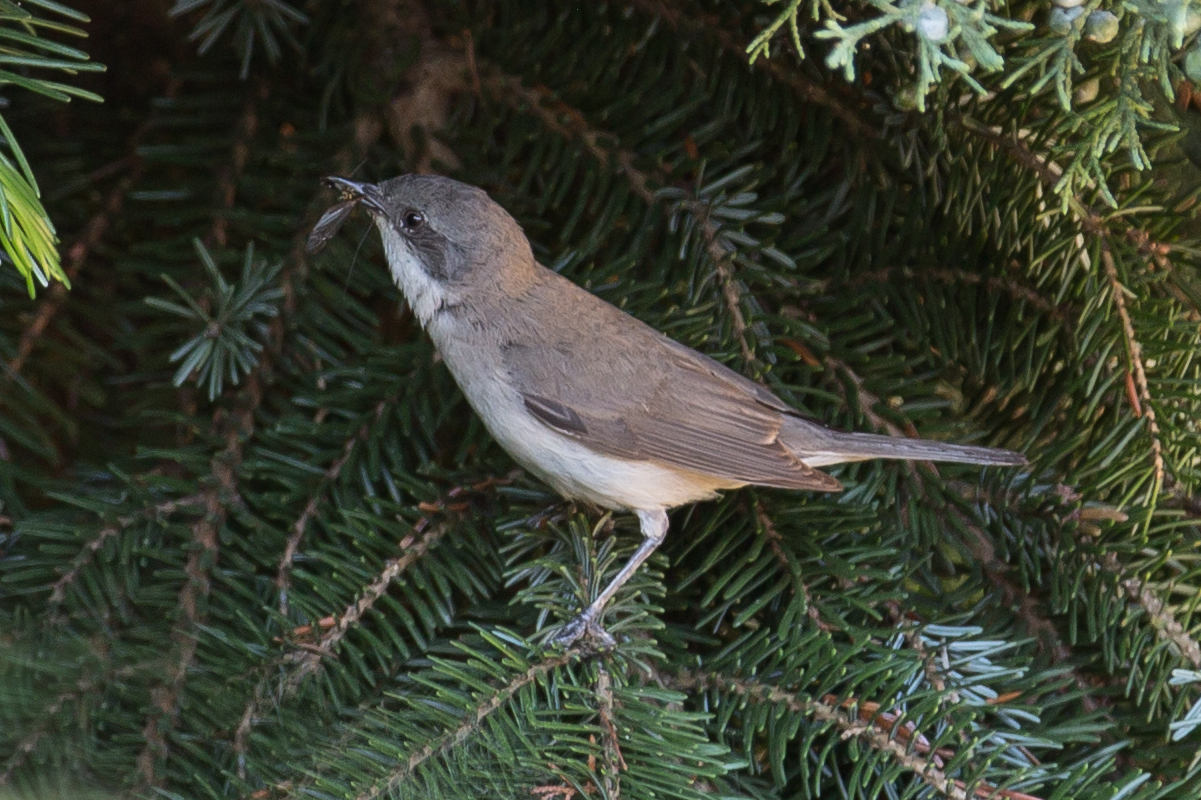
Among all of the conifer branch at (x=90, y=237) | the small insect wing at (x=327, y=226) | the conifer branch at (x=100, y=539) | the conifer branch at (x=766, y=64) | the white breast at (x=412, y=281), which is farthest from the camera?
the white breast at (x=412, y=281)

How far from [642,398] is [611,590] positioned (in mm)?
811

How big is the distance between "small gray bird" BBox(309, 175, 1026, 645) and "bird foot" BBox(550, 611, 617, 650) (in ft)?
1.48

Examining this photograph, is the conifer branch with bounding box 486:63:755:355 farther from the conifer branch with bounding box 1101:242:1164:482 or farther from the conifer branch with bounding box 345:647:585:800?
the conifer branch with bounding box 345:647:585:800

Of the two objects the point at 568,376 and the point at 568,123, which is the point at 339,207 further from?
the point at 568,376

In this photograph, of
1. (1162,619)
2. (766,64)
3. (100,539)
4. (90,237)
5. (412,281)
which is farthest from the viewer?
(412,281)

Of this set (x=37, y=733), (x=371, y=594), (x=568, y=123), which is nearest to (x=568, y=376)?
(x=568, y=123)

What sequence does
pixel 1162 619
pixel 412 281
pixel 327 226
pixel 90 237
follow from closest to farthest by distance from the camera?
pixel 1162 619 → pixel 327 226 → pixel 90 237 → pixel 412 281

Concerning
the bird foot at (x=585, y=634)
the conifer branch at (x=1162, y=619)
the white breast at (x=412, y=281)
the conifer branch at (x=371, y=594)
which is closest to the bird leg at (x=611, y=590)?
the bird foot at (x=585, y=634)

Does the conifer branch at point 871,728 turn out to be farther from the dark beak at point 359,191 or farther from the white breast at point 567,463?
the dark beak at point 359,191

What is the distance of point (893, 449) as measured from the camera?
2.52 m

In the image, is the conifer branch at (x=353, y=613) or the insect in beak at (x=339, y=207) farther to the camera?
the insect in beak at (x=339, y=207)

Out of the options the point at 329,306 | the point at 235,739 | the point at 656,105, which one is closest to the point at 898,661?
the point at 235,739

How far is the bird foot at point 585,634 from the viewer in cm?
222

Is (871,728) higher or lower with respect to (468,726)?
higher
